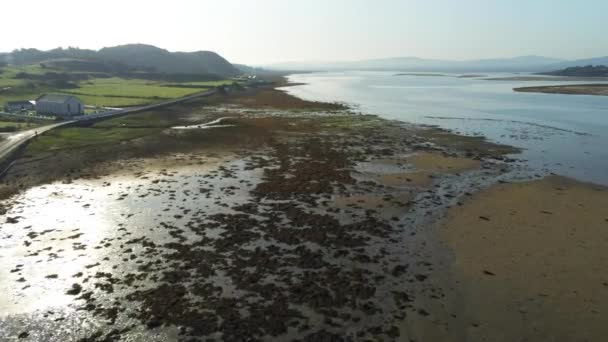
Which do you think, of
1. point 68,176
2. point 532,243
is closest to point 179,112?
point 68,176

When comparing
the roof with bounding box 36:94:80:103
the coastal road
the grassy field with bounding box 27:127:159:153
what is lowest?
the grassy field with bounding box 27:127:159:153

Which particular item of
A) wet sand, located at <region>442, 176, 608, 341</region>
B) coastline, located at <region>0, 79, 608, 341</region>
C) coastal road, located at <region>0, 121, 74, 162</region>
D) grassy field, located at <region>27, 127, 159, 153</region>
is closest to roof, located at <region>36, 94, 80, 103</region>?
coastal road, located at <region>0, 121, 74, 162</region>

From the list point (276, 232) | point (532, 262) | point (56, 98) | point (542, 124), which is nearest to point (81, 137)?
point (56, 98)

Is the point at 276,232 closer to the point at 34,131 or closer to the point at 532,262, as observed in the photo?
the point at 532,262

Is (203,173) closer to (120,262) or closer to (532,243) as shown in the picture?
(120,262)

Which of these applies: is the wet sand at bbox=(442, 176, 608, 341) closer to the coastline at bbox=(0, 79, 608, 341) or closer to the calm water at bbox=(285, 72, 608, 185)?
the coastline at bbox=(0, 79, 608, 341)

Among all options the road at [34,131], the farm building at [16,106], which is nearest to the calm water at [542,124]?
the road at [34,131]
